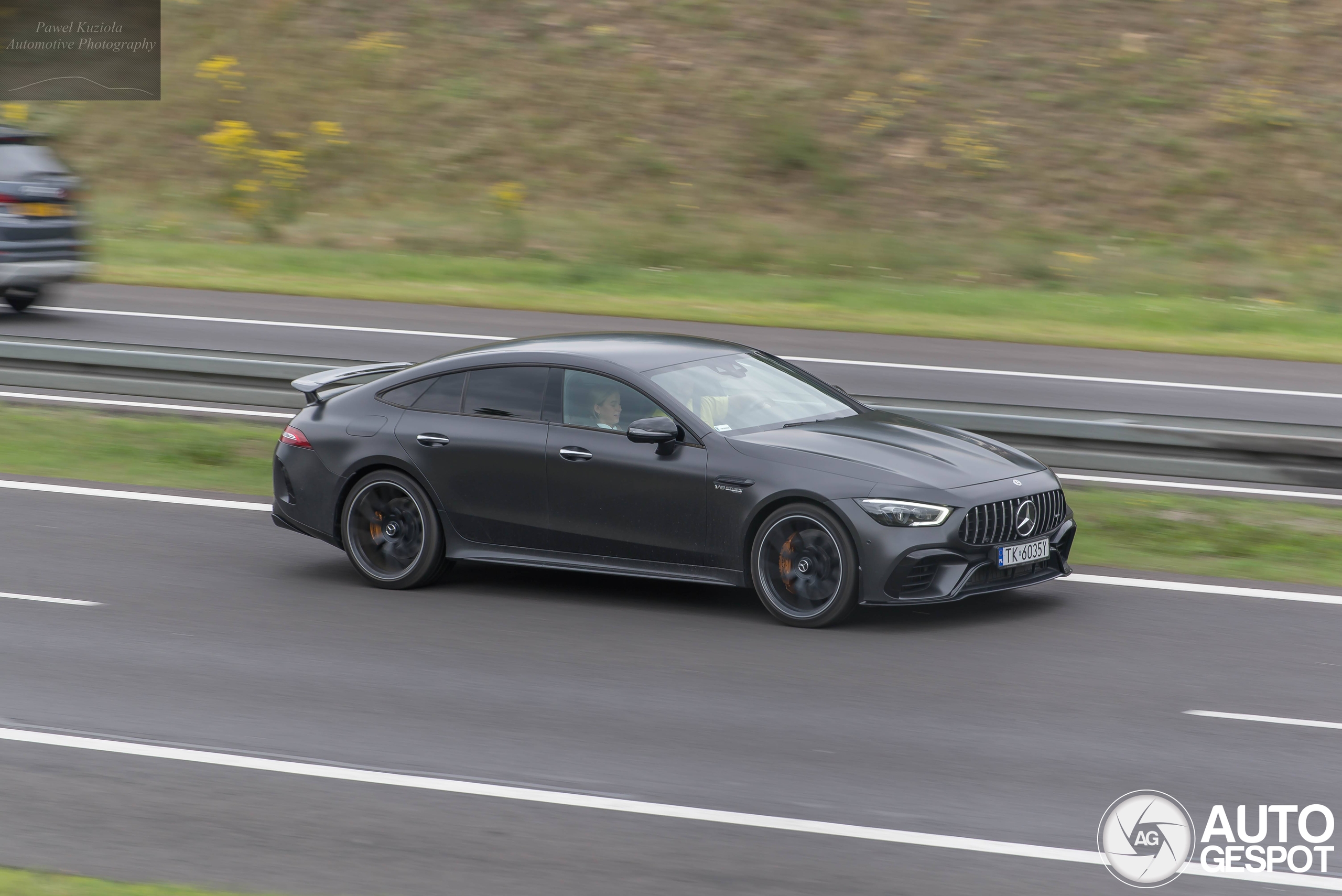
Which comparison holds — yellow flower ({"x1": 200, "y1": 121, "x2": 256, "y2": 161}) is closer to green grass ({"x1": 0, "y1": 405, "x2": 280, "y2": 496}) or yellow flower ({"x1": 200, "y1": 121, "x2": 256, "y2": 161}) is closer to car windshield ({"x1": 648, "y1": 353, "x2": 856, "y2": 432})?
green grass ({"x1": 0, "y1": 405, "x2": 280, "y2": 496})

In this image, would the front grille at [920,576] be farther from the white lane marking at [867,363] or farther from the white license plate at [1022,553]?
the white lane marking at [867,363]

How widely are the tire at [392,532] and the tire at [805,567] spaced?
6.59 feet

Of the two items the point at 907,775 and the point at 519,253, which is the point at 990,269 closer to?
the point at 519,253

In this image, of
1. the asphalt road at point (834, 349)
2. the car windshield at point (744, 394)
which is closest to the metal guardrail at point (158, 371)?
the asphalt road at point (834, 349)

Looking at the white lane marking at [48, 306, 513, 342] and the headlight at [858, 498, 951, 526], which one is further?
the white lane marking at [48, 306, 513, 342]

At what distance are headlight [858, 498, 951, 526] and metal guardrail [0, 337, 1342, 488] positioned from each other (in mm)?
3758

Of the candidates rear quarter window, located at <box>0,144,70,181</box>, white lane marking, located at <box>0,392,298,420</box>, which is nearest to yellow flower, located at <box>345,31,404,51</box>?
rear quarter window, located at <box>0,144,70,181</box>

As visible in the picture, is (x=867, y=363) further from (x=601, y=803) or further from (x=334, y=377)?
(x=601, y=803)

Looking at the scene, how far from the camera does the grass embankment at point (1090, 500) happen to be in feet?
35.3

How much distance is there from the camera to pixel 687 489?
→ 9.09m

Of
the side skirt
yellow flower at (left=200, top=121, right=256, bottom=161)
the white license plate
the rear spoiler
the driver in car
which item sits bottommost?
the side skirt

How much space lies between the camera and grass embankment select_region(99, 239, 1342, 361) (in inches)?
837

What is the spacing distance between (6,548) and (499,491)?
135 inches

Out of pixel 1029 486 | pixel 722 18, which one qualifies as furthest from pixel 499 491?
pixel 722 18
